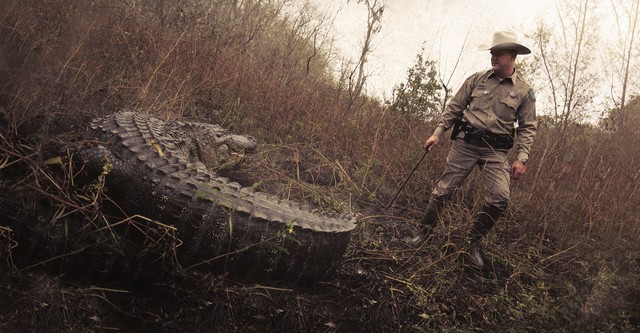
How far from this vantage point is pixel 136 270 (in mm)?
2104

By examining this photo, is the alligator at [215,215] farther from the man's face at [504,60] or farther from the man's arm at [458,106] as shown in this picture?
the man's face at [504,60]

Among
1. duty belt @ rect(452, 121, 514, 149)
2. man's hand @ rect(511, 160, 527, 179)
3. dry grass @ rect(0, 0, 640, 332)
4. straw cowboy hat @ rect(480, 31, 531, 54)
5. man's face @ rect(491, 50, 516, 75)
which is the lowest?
dry grass @ rect(0, 0, 640, 332)

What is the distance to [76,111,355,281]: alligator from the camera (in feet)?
7.04

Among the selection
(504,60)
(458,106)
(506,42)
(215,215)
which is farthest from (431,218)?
(215,215)

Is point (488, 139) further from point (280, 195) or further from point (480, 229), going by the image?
point (280, 195)

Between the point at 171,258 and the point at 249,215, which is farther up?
the point at 249,215

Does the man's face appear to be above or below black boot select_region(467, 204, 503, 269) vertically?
above

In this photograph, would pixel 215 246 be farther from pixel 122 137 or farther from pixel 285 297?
pixel 122 137

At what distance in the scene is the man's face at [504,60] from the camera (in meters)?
3.48

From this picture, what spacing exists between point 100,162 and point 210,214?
2.81ft

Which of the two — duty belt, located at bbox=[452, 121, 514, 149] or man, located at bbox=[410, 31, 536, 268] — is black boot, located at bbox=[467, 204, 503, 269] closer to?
man, located at bbox=[410, 31, 536, 268]

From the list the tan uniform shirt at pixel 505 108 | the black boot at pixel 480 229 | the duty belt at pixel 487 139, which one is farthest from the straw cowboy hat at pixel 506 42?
the black boot at pixel 480 229

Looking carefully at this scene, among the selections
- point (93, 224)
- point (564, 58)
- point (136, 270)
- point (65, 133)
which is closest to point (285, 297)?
point (136, 270)

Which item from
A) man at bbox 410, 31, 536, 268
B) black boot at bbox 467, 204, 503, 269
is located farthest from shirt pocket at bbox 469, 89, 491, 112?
black boot at bbox 467, 204, 503, 269
